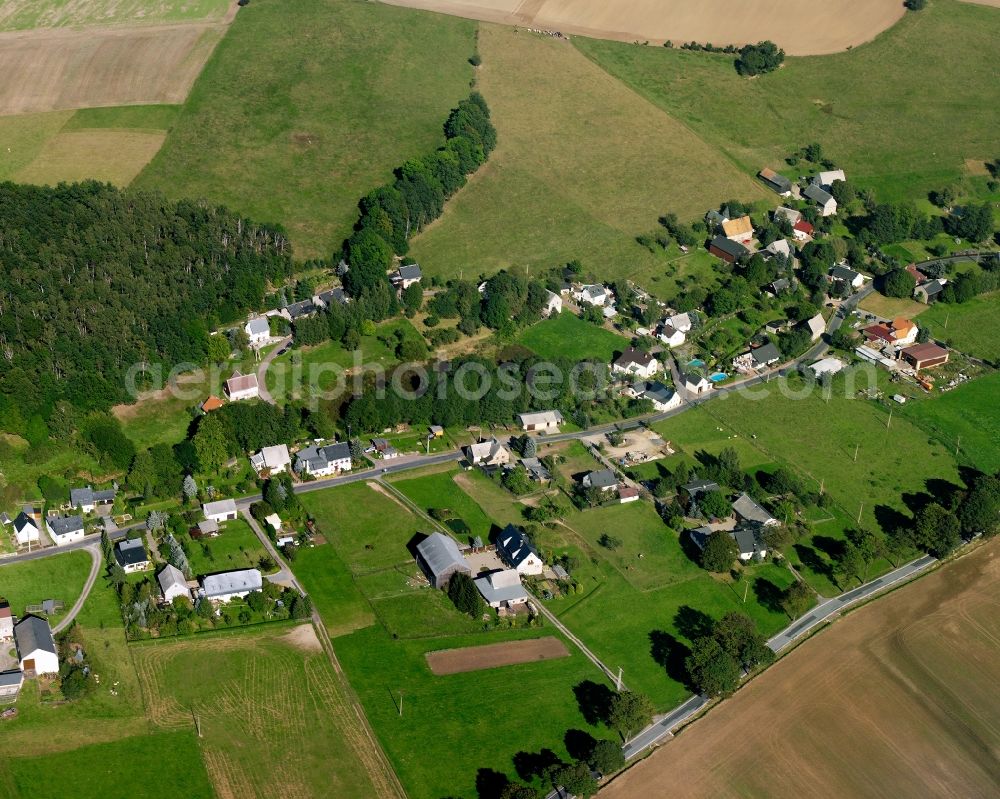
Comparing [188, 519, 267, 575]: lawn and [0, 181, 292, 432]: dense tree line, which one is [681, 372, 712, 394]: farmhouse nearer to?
[0, 181, 292, 432]: dense tree line

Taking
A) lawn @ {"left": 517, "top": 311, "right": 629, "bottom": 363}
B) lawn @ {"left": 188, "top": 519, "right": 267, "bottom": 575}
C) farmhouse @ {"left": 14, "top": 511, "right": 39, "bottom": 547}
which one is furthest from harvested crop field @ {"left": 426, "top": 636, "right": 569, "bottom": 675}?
lawn @ {"left": 517, "top": 311, "right": 629, "bottom": 363}

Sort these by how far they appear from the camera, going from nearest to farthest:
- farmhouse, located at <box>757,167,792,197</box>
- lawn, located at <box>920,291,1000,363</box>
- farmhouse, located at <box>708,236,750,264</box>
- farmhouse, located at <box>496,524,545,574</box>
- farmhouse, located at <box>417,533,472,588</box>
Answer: farmhouse, located at <box>417,533,472,588</box>, farmhouse, located at <box>496,524,545,574</box>, lawn, located at <box>920,291,1000,363</box>, farmhouse, located at <box>708,236,750,264</box>, farmhouse, located at <box>757,167,792,197</box>

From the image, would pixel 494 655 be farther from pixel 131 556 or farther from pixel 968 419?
pixel 968 419

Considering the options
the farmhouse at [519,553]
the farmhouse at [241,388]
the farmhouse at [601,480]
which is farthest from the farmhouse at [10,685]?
the farmhouse at [601,480]

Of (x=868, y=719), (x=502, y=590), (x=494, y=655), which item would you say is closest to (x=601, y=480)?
(x=502, y=590)

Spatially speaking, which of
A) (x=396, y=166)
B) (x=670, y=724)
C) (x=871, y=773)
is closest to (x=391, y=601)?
(x=670, y=724)

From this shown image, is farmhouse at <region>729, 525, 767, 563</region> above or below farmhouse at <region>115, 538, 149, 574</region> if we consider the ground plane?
below
